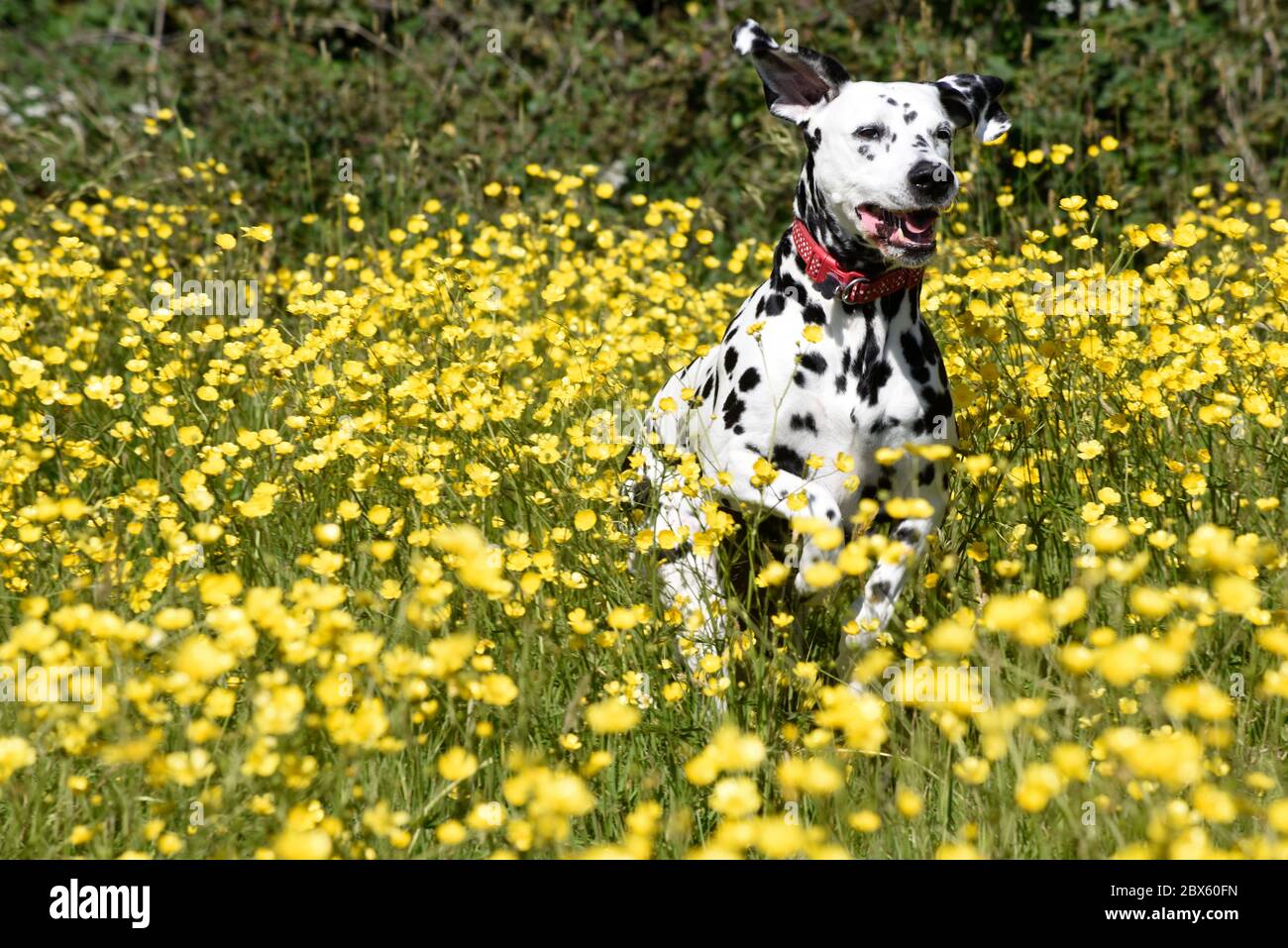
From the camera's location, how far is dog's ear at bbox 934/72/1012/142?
3777 mm

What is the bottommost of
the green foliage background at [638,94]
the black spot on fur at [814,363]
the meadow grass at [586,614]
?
the meadow grass at [586,614]

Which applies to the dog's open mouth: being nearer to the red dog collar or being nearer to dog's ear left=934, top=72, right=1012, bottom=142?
the red dog collar

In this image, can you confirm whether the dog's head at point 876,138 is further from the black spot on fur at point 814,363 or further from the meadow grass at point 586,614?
the meadow grass at point 586,614

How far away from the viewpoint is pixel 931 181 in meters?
3.25

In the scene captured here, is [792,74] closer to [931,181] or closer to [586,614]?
[931,181]

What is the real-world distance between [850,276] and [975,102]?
81 cm

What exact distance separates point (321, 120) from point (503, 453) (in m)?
4.35

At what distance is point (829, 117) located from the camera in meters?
3.52

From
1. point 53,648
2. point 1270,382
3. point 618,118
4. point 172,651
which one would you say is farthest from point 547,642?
point 618,118

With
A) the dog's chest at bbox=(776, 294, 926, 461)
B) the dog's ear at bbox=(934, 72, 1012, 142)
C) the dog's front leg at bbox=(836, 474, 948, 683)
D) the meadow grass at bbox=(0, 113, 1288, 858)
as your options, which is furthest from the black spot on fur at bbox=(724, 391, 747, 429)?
the dog's ear at bbox=(934, 72, 1012, 142)

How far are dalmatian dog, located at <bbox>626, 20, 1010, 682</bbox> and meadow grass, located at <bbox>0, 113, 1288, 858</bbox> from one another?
15 cm

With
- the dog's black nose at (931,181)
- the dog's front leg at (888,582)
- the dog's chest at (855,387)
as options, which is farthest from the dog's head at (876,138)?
the dog's front leg at (888,582)

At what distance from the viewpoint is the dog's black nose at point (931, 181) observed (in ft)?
10.7

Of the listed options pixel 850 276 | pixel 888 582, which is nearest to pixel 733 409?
pixel 850 276
